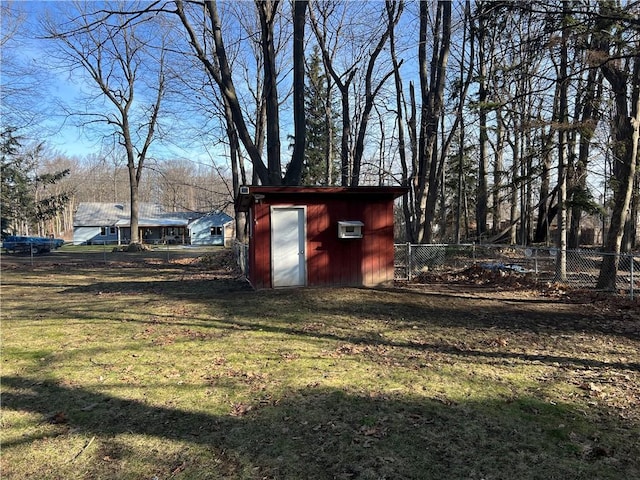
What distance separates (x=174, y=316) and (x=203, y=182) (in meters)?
47.3

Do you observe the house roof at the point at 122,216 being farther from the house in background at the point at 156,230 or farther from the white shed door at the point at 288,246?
the white shed door at the point at 288,246

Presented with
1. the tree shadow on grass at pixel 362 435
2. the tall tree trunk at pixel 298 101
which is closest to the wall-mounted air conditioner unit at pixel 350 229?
the tall tree trunk at pixel 298 101

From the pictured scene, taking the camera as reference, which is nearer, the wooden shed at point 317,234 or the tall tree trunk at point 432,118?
the wooden shed at point 317,234

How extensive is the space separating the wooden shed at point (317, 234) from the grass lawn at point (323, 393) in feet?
7.81

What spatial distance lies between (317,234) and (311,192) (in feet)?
3.52

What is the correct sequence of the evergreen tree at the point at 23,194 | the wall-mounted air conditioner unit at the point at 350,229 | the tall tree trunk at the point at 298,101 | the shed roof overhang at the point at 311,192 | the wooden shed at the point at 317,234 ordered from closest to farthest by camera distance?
the shed roof overhang at the point at 311,192
the wooden shed at the point at 317,234
the wall-mounted air conditioner unit at the point at 350,229
the tall tree trunk at the point at 298,101
the evergreen tree at the point at 23,194

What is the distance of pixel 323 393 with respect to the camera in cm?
421

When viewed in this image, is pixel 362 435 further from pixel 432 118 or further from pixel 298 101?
pixel 432 118

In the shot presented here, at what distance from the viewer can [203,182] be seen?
52906mm

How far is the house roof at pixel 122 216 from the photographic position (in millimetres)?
49188

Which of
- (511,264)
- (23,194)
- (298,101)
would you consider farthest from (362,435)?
(23,194)

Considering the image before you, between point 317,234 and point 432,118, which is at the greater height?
point 432,118

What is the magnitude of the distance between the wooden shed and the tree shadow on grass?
21.1 feet

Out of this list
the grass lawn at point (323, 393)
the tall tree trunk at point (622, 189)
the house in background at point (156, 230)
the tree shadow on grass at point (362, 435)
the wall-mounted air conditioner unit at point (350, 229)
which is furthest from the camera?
the house in background at point (156, 230)
